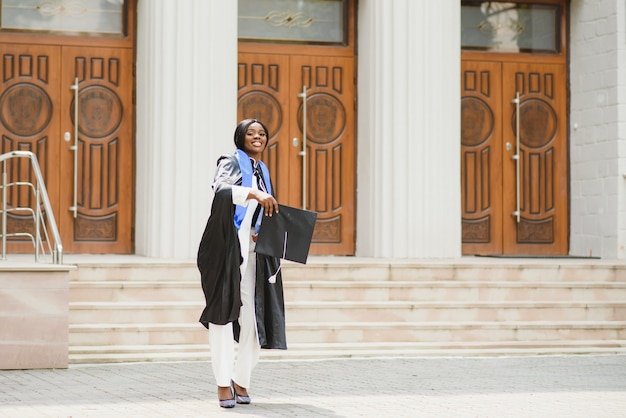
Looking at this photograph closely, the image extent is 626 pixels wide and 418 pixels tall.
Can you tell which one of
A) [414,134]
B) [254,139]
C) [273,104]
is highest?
[273,104]

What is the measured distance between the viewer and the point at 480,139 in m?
14.9

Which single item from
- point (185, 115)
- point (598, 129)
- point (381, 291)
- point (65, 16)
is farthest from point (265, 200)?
point (598, 129)

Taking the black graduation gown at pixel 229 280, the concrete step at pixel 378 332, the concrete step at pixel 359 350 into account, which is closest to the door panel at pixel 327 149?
the concrete step at pixel 378 332

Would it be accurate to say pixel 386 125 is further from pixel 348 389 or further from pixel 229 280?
pixel 229 280

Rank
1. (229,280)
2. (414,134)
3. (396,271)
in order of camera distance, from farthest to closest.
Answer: (414,134), (396,271), (229,280)

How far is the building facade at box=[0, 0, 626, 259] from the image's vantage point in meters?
13.0

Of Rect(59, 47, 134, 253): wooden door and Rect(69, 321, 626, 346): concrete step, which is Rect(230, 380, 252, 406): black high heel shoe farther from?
Rect(59, 47, 134, 253): wooden door

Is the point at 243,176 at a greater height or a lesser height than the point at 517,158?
lesser

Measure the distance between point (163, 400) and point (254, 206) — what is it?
150 cm

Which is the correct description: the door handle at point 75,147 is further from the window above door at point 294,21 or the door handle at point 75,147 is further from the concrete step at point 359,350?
the concrete step at point 359,350

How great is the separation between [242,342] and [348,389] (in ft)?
4.09

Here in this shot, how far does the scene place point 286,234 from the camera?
25.6 ft

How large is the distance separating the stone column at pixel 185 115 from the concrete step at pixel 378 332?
2.31 meters

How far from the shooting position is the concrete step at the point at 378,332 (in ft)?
34.9
